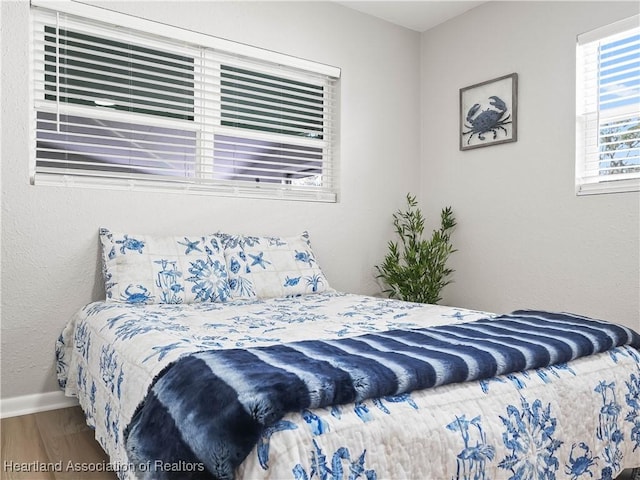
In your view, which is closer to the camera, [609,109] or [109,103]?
[109,103]

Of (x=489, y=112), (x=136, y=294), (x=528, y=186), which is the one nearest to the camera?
(x=136, y=294)

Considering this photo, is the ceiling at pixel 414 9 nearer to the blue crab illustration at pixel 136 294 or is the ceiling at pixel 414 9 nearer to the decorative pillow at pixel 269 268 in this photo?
the decorative pillow at pixel 269 268

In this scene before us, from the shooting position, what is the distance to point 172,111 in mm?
2873

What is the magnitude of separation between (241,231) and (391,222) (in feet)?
4.19

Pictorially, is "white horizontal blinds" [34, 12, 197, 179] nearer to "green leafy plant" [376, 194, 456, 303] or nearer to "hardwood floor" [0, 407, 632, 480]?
"hardwood floor" [0, 407, 632, 480]

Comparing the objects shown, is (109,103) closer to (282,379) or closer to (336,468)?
(282,379)

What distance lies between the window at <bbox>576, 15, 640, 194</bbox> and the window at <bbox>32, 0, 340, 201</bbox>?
1.60 meters

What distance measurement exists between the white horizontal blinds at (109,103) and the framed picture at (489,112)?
6.38 ft

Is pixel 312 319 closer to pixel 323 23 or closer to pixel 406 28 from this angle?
pixel 323 23

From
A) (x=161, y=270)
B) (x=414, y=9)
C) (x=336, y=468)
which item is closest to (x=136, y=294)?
(x=161, y=270)

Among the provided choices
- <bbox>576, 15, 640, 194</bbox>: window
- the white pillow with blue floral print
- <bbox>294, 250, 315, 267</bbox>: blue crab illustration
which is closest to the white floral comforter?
the white pillow with blue floral print

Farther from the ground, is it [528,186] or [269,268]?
[528,186]

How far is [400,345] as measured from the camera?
1422 mm

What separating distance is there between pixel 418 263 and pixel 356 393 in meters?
2.51
